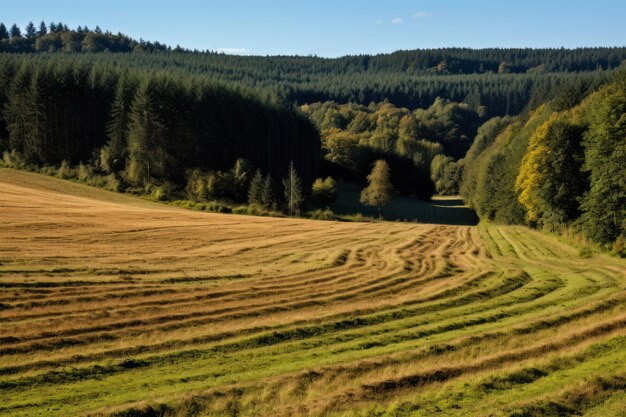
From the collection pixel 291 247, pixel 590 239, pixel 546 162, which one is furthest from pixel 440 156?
pixel 291 247

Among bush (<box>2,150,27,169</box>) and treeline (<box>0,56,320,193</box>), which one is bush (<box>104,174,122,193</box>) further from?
bush (<box>2,150,27,169</box>)

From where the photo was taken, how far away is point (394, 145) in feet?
526

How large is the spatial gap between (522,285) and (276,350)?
1397 centimetres

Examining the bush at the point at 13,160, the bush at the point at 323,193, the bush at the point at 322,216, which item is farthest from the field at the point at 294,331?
the bush at the point at 323,193

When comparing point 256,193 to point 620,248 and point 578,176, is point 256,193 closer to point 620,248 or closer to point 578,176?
point 578,176

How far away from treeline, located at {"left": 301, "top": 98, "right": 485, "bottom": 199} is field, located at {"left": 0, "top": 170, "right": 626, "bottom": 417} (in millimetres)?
95164

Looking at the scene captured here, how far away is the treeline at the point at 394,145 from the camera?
414 feet

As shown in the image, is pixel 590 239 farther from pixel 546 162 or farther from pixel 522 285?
pixel 522 285

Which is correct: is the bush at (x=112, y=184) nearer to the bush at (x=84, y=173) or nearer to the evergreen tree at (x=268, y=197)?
the bush at (x=84, y=173)


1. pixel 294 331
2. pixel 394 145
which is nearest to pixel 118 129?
pixel 294 331

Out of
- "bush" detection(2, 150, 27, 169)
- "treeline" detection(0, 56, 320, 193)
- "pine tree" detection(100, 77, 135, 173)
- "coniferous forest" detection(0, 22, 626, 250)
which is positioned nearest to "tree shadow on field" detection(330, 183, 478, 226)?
"coniferous forest" detection(0, 22, 626, 250)

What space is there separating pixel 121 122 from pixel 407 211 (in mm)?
48871

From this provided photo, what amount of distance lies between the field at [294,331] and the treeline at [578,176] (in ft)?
30.9

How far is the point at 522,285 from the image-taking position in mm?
24859
